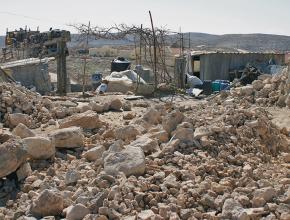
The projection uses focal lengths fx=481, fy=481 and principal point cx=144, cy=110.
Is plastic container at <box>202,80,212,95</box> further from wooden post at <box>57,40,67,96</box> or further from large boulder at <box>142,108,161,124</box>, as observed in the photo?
large boulder at <box>142,108,161,124</box>

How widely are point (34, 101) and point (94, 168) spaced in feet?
13.4

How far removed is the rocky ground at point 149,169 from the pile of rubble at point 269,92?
181cm

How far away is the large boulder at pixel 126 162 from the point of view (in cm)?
473

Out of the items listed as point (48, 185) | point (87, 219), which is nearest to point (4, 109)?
point (48, 185)

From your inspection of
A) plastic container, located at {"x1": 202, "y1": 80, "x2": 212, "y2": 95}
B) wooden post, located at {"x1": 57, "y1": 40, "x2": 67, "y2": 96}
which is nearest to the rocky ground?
wooden post, located at {"x1": 57, "y1": 40, "x2": 67, "y2": 96}

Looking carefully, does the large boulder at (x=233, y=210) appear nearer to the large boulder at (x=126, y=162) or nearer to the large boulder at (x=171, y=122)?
the large boulder at (x=126, y=162)

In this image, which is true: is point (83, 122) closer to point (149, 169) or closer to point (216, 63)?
point (149, 169)

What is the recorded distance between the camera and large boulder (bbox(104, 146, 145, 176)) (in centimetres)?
473

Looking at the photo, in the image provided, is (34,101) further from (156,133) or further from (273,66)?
(273,66)

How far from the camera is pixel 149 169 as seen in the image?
15.8 feet

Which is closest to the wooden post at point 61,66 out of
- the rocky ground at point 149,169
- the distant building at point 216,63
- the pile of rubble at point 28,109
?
the distant building at point 216,63

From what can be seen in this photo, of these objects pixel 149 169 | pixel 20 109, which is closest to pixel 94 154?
pixel 149 169

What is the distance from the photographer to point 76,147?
6.43 meters

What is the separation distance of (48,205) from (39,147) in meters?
1.73
